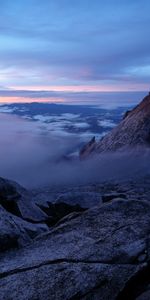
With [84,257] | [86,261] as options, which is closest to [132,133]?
[84,257]

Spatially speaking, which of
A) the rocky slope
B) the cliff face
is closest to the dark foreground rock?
the rocky slope

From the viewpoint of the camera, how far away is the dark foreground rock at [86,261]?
8.75 meters

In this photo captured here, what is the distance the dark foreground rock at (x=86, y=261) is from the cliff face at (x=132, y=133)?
3947cm

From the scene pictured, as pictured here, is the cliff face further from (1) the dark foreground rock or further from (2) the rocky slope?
(1) the dark foreground rock

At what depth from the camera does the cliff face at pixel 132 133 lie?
50.9 metres

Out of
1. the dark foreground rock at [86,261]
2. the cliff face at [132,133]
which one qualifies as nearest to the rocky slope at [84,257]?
the dark foreground rock at [86,261]

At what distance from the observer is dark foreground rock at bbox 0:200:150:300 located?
28.7ft

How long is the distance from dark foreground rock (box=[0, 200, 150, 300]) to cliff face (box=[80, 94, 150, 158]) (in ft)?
130

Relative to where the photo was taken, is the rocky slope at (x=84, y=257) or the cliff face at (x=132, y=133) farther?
the cliff face at (x=132, y=133)

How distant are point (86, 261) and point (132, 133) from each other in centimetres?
4358

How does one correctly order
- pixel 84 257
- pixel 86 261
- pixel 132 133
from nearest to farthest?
pixel 86 261 → pixel 84 257 → pixel 132 133

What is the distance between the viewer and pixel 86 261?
957 cm

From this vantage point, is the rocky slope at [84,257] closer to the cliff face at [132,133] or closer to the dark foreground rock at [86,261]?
the dark foreground rock at [86,261]

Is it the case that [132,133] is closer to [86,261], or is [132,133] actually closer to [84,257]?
[84,257]
